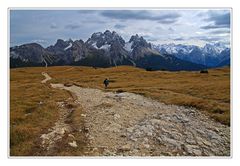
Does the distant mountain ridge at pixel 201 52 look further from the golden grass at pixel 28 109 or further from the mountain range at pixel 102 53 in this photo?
the golden grass at pixel 28 109

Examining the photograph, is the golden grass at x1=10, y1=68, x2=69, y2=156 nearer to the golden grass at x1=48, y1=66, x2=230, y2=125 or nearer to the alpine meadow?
the alpine meadow

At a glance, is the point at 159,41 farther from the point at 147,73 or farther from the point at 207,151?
the point at 207,151

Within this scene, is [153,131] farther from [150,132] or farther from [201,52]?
[201,52]

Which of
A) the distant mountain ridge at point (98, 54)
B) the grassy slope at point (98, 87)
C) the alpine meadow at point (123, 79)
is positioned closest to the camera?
the alpine meadow at point (123, 79)

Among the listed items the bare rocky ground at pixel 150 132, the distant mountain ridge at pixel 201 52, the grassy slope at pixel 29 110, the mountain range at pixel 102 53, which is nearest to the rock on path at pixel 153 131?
the bare rocky ground at pixel 150 132

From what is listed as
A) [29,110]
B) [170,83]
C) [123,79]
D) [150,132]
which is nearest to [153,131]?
[150,132]

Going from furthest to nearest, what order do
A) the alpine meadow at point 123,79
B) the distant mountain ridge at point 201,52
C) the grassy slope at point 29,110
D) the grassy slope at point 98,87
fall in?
the distant mountain ridge at point 201,52 → the grassy slope at point 98,87 → the alpine meadow at point 123,79 → the grassy slope at point 29,110
